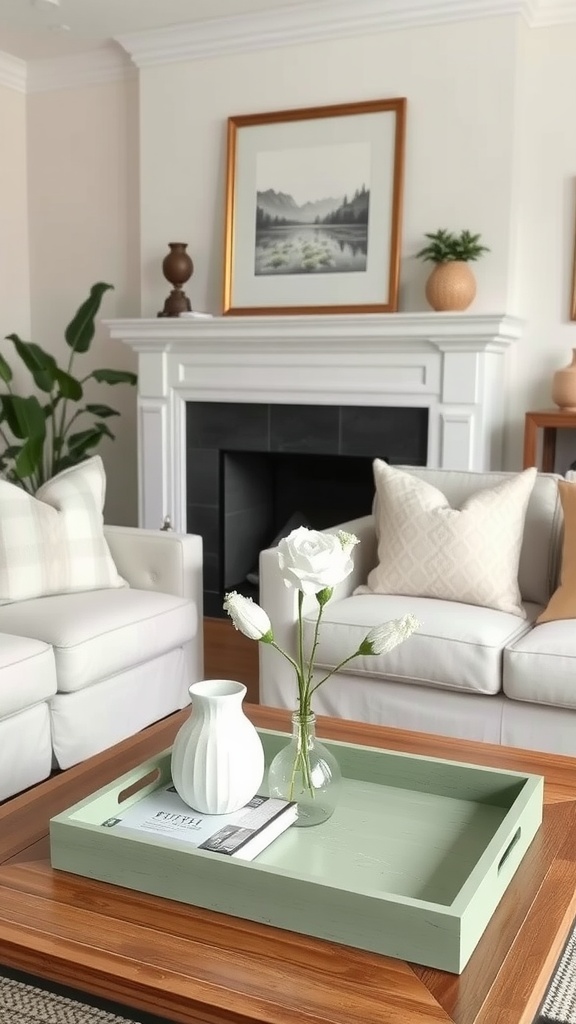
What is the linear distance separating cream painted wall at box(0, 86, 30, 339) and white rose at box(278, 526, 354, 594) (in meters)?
3.90

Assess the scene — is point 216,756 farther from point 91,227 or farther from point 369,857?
point 91,227

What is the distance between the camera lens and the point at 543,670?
8.01 ft

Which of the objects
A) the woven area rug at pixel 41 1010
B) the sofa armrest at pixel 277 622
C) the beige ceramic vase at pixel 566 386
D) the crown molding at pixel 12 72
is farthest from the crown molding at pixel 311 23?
the woven area rug at pixel 41 1010

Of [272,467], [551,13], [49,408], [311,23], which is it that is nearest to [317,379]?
[272,467]

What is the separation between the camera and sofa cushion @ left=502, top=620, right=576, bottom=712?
2.42 meters

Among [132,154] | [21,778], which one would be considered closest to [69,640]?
[21,778]

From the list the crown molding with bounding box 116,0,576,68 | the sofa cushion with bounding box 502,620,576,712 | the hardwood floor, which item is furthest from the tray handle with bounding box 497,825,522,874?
the crown molding with bounding box 116,0,576,68

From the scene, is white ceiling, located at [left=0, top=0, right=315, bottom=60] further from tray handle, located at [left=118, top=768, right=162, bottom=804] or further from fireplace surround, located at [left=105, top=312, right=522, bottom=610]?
tray handle, located at [left=118, top=768, right=162, bottom=804]

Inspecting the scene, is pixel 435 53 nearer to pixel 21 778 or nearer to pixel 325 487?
pixel 325 487

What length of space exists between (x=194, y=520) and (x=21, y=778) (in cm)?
216

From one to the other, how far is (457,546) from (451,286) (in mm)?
1396

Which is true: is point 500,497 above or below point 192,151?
below

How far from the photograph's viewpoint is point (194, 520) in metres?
4.56

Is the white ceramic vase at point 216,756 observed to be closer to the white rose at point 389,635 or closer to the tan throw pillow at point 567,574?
the white rose at point 389,635
